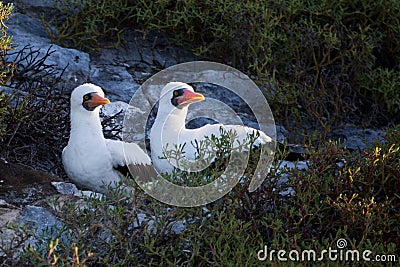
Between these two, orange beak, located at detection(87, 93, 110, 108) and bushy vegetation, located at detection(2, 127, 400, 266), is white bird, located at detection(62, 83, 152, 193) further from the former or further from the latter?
bushy vegetation, located at detection(2, 127, 400, 266)

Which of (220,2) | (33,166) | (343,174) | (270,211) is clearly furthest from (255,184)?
(220,2)

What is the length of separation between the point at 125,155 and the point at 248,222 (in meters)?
1.50

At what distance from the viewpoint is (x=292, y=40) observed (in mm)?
7785

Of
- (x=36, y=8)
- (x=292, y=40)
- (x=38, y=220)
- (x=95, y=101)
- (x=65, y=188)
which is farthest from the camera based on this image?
(x=36, y=8)

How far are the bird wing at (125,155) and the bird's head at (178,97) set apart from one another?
1.44 ft

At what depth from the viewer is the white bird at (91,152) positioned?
5.77 meters

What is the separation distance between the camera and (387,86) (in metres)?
7.88

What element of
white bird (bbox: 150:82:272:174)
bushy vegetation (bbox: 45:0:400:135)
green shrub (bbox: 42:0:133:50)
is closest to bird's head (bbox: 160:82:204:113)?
white bird (bbox: 150:82:272:174)

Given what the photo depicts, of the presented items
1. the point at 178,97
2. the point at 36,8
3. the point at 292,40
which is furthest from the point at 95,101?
the point at 36,8

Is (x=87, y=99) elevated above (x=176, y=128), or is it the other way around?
(x=87, y=99)

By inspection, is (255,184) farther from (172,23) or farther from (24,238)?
(172,23)

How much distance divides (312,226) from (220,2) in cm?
326

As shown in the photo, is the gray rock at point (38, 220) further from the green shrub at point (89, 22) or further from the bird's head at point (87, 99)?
the green shrub at point (89, 22)

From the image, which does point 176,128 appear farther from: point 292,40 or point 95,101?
point 292,40
